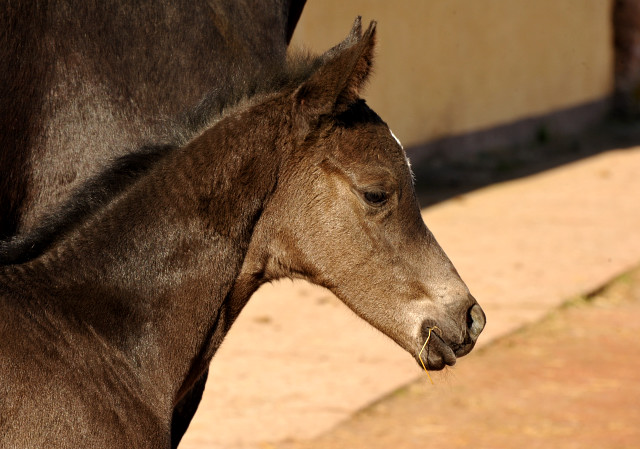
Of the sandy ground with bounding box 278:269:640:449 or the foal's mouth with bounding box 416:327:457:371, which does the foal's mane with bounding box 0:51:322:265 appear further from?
the sandy ground with bounding box 278:269:640:449

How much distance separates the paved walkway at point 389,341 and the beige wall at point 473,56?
50.6 inches

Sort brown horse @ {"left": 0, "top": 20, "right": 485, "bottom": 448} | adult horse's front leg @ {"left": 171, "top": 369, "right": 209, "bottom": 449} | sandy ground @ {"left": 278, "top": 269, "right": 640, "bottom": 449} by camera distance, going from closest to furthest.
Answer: brown horse @ {"left": 0, "top": 20, "right": 485, "bottom": 448}
adult horse's front leg @ {"left": 171, "top": 369, "right": 209, "bottom": 449}
sandy ground @ {"left": 278, "top": 269, "right": 640, "bottom": 449}

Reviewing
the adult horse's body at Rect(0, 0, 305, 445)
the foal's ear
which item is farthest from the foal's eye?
the adult horse's body at Rect(0, 0, 305, 445)

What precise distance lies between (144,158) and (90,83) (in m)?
0.39

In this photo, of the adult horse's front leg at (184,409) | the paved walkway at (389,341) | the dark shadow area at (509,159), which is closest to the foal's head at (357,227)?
the adult horse's front leg at (184,409)

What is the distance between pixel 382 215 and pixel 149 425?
0.94m

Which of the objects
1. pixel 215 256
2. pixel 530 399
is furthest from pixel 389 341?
pixel 215 256

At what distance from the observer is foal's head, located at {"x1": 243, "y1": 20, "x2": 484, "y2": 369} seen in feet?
9.73

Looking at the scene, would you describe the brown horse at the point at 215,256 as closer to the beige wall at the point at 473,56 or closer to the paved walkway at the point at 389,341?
the paved walkway at the point at 389,341

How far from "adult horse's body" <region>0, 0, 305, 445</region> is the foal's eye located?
1.67ft

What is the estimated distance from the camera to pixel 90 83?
3176 mm

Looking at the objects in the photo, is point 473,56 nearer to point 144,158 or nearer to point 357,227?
point 357,227

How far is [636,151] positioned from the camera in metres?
13.5

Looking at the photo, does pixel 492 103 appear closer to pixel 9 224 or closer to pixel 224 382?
pixel 224 382
